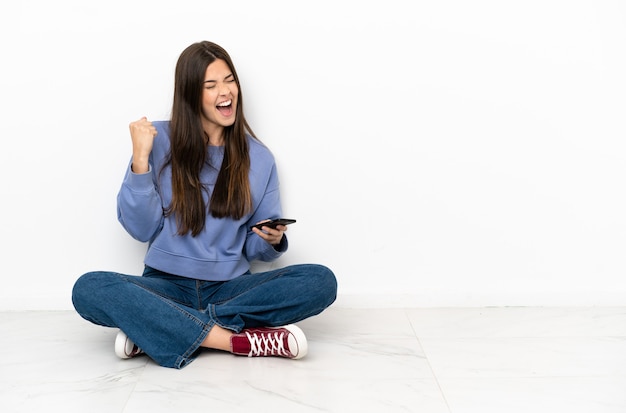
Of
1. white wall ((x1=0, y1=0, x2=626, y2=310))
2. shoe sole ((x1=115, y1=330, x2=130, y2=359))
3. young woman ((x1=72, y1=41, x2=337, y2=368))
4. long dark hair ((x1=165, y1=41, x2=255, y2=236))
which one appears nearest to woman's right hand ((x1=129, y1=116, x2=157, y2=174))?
young woman ((x1=72, y1=41, x2=337, y2=368))

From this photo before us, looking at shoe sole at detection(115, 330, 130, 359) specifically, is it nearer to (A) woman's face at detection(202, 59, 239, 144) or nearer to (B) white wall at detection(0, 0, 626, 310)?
(B) white wall at detection(0, 0, 626, 310)

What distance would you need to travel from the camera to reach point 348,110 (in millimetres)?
2275

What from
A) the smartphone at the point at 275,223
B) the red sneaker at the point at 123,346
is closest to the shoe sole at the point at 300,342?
the smartphone at the point at 275,223

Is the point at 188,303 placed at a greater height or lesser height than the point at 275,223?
lesser

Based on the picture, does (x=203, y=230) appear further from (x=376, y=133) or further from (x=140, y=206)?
(x=376, y=133)

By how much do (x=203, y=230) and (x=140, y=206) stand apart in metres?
0.18

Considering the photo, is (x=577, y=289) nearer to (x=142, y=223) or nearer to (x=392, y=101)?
(x=392, y=101)

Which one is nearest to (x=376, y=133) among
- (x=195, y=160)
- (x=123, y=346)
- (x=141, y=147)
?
(x=195, y=160)

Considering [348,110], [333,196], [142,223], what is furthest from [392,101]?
[142,223]

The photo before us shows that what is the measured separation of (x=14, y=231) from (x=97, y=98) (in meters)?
0.44

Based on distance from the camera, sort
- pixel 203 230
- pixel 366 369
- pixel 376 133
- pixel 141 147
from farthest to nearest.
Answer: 1. pixel 376 133
2. pixel 203 230
3. pixel 141 147
4. pixel 366 369

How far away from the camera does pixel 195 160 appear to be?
84.7 inches

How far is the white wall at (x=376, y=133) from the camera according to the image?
2234mm

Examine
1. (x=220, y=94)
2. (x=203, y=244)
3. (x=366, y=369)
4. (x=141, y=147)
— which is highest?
(x=220, y=94)
